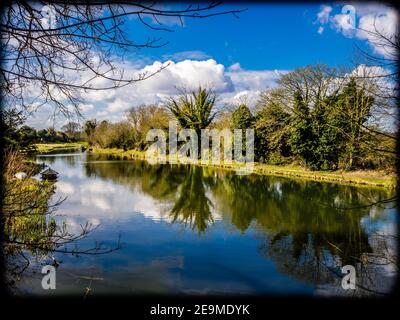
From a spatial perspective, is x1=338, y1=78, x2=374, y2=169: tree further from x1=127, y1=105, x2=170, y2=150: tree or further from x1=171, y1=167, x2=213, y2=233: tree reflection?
x1=127, y1=105, x2=170, y2=150: tree

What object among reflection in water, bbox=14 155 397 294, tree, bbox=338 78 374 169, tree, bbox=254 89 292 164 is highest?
tree, bbox=254 89 292 164

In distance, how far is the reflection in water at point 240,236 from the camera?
513 centimetres

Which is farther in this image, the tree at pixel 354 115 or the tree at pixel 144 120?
the tree at pixel 144 120

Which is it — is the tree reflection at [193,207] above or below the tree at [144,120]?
below

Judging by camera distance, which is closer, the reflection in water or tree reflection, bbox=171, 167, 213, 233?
the reflection in water

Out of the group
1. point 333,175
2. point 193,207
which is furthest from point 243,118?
point 193,207

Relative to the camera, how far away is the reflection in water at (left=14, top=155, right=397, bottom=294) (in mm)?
5129

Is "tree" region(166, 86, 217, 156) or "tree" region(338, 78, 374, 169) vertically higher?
"tree" region(166, 86, 217, 156)

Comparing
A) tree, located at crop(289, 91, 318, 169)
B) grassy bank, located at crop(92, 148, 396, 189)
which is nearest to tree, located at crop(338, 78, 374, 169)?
grassy bank, located at crop(92, 148, 396, 189)

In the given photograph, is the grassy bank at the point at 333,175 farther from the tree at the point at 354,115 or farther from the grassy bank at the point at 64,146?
the grassy bank at the point at 64,146

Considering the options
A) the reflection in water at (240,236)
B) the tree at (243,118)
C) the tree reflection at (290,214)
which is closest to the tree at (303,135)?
the tree reflection at (290,214)

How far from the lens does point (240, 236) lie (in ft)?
24.6

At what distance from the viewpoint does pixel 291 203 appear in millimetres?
10797
